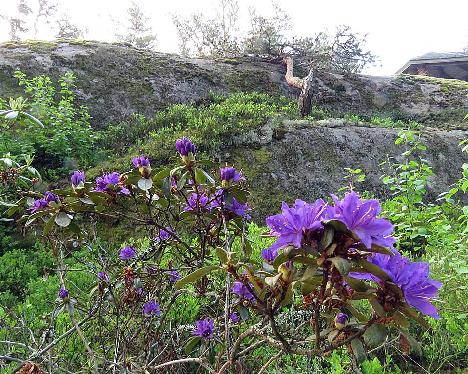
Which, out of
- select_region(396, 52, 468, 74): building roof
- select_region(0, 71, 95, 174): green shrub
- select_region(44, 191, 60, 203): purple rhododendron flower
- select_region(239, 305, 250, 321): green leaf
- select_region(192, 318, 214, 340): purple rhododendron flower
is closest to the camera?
select_region(239, 305, 250, 321): green leaf

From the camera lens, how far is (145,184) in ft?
3.94

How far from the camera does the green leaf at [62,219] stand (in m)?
1.13

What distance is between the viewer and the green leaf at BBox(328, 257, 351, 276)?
0.65m

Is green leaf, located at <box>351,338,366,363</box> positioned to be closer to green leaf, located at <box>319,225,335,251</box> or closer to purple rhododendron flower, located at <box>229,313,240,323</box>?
green leaf, located at <box>319,225,335,251</box>

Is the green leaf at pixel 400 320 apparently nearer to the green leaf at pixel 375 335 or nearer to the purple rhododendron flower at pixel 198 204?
the green leaf at pixel 375 335

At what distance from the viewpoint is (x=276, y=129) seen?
5.30 m

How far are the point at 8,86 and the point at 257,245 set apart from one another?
5.28 metres

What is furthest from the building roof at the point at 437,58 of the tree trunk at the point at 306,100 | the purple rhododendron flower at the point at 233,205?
the purple rhododendron flower at the point at 233,205

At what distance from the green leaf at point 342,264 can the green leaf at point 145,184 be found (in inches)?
26.6

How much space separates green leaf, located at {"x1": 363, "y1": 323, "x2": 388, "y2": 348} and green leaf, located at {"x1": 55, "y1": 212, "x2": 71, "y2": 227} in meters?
0.84

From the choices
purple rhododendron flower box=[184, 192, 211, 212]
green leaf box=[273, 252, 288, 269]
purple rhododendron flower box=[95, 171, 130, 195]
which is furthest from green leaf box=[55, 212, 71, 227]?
green leaf box=[273, 252, 288, 269]

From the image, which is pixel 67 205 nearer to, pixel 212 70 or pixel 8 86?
pixel 8 86

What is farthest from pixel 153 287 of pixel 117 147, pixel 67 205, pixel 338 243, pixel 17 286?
pixel 117 147

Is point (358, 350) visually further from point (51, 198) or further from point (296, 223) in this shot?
point (51, 198)
